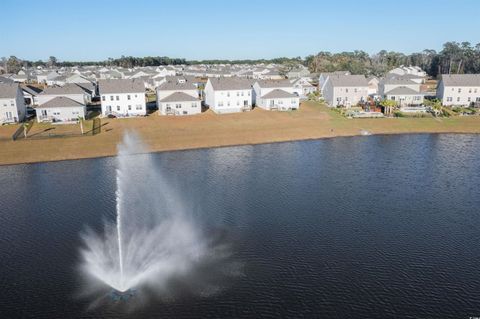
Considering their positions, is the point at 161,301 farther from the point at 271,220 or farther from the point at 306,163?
the point at 306,163

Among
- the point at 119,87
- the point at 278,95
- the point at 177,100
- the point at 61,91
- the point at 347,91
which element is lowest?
the point at 177,100

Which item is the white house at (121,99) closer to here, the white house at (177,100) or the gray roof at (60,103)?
the white house at (177,100)

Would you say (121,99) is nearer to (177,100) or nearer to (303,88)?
(177,100)

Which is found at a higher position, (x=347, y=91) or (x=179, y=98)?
(x=347, y=91)

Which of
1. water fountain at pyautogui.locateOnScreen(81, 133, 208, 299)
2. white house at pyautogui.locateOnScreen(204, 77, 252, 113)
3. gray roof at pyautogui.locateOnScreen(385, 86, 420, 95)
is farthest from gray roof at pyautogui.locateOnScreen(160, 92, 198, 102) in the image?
gray roof at pyautogui.locateOnScreen(385, 86, 420, 95)

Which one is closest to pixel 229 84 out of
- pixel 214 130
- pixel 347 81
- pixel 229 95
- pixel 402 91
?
pixel 229 95

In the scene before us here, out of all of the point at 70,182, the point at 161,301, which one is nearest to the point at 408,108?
the point at 70,182
